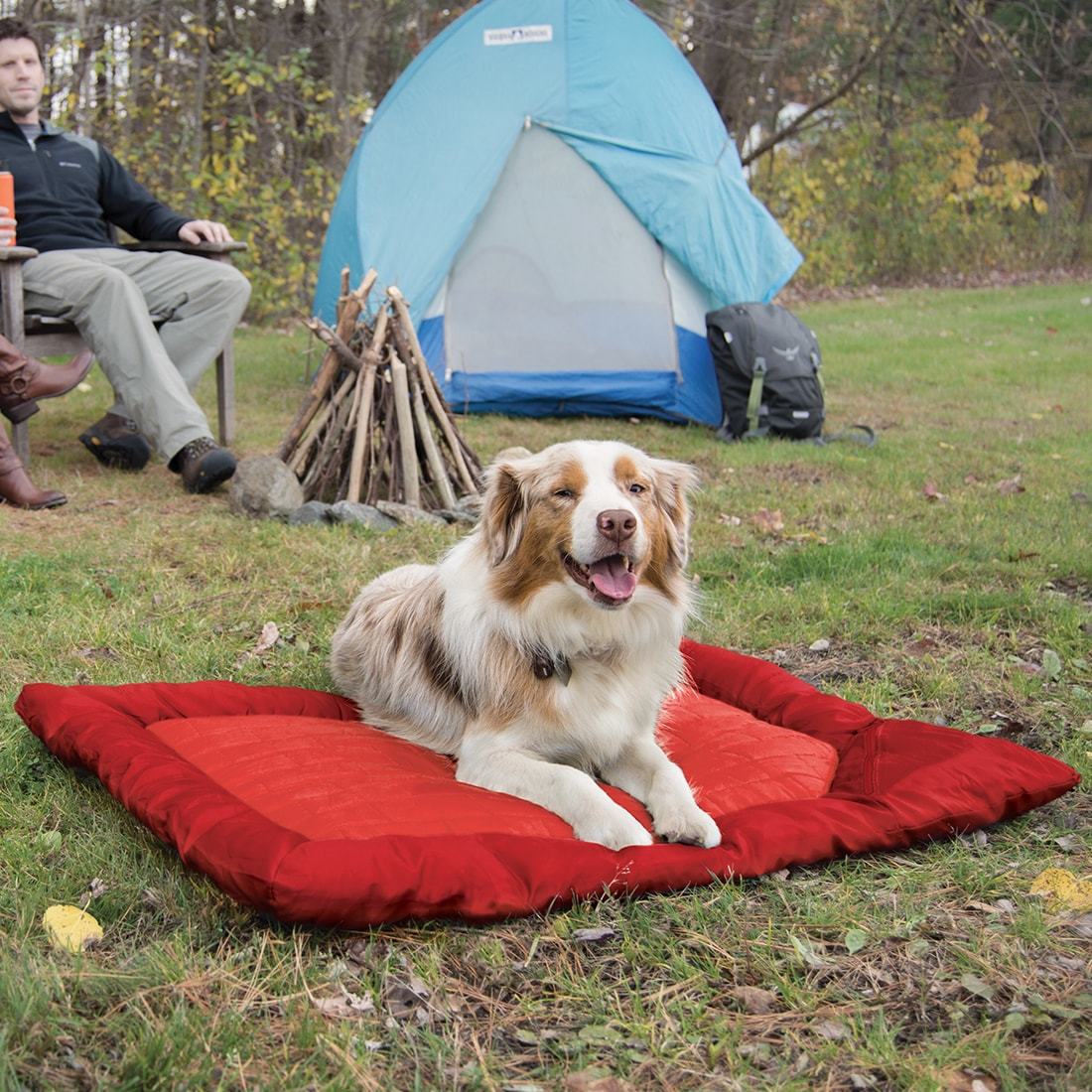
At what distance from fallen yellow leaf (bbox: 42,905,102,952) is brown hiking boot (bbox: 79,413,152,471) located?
4.17 metres

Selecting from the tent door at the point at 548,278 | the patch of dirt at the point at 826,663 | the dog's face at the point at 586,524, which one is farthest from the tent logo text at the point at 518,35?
the dog's face at the point at 586,524

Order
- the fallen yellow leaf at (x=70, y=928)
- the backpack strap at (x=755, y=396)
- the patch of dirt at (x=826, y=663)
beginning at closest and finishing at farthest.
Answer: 1. the fallen yellow leaf at (x=70, y=928)
2. the patch of dirt at (x=826, y=663)
3. the backpack strap at (x=755, y=396)

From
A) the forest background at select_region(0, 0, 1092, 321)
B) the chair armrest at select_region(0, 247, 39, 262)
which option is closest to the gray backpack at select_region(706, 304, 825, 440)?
the chair armrest at select_region(0, 247, 39, 262)

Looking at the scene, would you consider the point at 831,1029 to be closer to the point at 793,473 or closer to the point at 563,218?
the point at 793,473

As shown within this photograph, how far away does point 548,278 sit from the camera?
8.02 m

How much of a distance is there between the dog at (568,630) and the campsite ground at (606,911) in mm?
565

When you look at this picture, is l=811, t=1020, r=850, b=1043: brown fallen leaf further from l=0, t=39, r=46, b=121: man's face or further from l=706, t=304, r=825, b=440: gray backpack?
l=0, t=39, r=46, b=121: man's face

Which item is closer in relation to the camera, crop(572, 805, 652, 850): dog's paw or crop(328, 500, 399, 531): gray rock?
crop(572, 805, 652, 850): dog's paw

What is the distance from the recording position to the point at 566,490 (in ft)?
9.59

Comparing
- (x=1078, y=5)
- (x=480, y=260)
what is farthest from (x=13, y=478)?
(x=1078, y=5)

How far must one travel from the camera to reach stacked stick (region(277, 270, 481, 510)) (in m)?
5.61

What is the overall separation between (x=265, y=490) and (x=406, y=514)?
62cm

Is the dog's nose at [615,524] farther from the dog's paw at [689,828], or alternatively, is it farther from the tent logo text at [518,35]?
the tent logo text at [518,35]

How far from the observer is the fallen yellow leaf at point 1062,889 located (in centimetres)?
244
